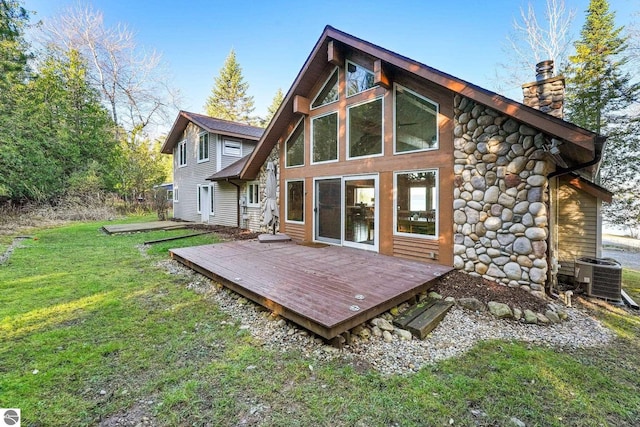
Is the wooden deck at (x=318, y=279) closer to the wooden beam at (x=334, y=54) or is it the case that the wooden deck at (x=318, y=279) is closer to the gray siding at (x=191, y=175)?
the wooden beam at (x=334, y=54)

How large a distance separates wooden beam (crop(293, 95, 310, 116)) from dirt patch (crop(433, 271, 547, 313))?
5912 mm

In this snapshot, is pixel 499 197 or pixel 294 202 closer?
pixel 499 197

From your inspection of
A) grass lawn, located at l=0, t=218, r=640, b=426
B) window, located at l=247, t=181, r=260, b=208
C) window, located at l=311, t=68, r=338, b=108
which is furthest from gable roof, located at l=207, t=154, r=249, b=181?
grass lawn, located at l=0, t=218, r=640, b=426

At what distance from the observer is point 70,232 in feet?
36.6

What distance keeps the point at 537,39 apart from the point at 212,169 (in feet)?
52.9

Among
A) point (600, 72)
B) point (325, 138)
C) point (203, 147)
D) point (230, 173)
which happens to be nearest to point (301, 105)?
point (325, 138)

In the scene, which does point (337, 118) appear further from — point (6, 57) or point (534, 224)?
point (6, 57)

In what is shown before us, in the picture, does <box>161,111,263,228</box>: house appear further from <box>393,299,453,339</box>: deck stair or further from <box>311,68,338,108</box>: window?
<box>393,299,453,339</box>: deck stair

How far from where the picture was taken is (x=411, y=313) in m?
3.92

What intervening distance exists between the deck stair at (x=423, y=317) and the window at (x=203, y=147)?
1285 cm

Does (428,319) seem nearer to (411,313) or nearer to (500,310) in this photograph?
(411,313)

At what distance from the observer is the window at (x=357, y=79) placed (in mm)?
6959

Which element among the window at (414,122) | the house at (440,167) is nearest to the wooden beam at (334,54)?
the house at (440,167)

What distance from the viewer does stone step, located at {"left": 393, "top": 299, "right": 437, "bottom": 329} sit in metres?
3.61
